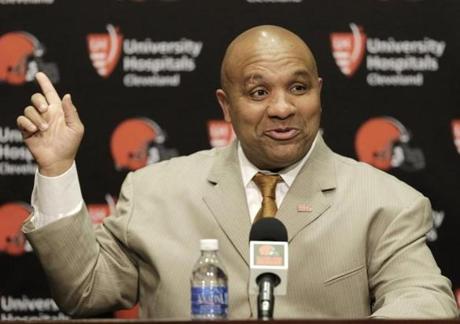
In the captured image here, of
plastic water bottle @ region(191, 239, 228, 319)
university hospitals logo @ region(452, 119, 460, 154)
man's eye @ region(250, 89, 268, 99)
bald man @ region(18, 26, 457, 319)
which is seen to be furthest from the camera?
university hospitals logo @ region(452, 119, 460, 154)

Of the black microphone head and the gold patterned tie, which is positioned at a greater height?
the gold patterned tie

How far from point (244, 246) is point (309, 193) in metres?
0.25

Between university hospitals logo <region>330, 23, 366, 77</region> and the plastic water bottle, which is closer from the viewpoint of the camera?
the plastic water bottle

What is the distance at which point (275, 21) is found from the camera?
374 centimetres

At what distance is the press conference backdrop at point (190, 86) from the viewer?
3.71m

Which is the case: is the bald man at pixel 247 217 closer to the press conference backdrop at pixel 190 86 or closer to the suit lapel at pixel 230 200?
the suit lapel at pixel 230 200

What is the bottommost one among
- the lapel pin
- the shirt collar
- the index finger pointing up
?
the lapel pin

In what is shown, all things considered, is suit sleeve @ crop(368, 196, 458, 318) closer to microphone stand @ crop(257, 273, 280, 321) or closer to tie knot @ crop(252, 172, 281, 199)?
tie knot @ crop(252, 172, 281, 199)

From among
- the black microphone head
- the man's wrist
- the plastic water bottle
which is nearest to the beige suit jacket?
the man's wrist

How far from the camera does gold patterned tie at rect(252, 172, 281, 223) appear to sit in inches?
117

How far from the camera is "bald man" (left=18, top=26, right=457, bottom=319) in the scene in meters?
2.82

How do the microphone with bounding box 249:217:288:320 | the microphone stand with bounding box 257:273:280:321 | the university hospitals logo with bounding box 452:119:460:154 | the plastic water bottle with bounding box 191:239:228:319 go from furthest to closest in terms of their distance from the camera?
the university hospitals logo with bounding box 452:119:460:154
the plastic water bottle with bounding box 191:239:228:319
the microphone with bounding box 249:217:288:320
the microphone stand with bounding box 257:273:280:321

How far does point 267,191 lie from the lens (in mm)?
3018

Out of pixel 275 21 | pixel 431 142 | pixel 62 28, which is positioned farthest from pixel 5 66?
pixel 431 142
